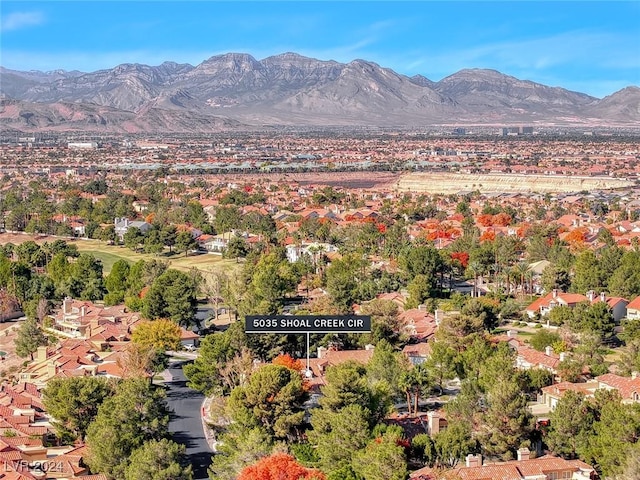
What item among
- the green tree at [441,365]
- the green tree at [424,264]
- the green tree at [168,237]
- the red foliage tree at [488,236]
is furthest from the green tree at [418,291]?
the green tree at [168,237]

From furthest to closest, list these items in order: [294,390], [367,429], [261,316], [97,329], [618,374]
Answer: [97,329]
[261,316]
[618,374]
[294,390]
[367,429]

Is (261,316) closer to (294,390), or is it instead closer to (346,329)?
(346,329)

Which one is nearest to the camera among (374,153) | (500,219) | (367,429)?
(367,429)

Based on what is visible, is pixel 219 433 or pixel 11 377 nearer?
pixel 219 433

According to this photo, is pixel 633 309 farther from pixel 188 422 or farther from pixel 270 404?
pixel 188 422

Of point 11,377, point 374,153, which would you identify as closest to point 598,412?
point 11,377

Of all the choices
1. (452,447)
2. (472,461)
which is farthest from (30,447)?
(472,461)

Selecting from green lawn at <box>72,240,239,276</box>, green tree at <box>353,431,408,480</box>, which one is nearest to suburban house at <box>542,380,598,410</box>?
green tree at <box>353,431,408,480</box>
